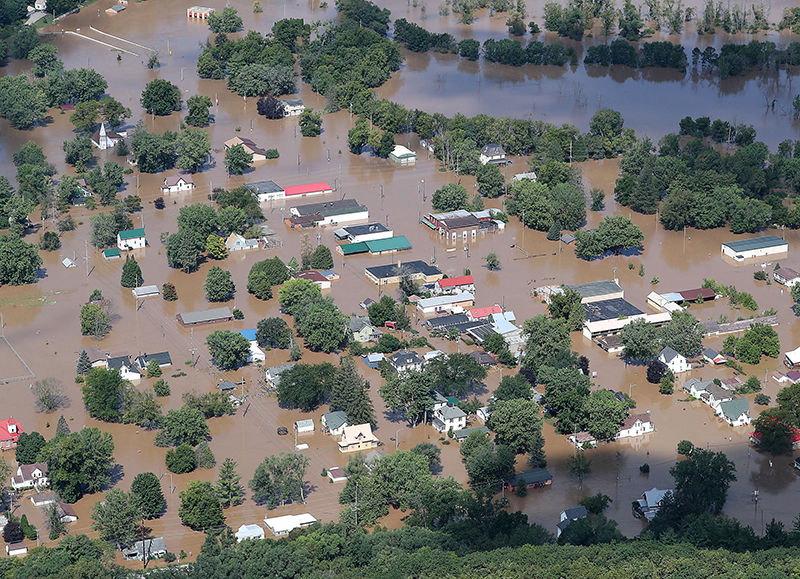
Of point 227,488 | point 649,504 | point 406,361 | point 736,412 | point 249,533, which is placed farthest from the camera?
point 406,361

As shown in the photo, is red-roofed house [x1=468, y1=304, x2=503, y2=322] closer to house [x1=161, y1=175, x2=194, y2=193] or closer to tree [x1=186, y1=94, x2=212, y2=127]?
house [x1=161, y1=175, x2=194, y2=193]

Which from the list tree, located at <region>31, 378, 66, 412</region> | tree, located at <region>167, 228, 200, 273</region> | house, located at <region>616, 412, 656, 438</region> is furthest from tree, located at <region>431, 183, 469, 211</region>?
tree, located at <region>31, 378, 66, 412</region>

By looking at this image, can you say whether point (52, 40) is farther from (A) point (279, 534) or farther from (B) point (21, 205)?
(A) point (279, 534)

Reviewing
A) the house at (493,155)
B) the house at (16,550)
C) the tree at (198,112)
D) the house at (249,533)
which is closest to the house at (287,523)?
the house at (249,533)

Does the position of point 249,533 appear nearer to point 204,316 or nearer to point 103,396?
point 103,396

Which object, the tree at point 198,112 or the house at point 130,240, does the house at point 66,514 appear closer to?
the house at point 130,240

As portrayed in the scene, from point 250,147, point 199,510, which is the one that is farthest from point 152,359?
point 250,147
